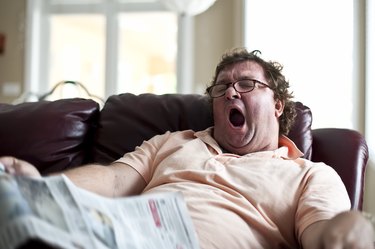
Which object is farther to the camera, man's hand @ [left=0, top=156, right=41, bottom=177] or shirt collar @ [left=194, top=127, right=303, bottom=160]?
shirt collar @ [left=194, top=127, right=303, bottom=160]

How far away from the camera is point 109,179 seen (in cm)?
118

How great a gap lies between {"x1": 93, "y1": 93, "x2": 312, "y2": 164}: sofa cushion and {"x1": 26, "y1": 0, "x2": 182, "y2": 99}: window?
2.18m

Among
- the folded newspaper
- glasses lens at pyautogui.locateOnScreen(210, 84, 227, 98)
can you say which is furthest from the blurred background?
the folded newspaper

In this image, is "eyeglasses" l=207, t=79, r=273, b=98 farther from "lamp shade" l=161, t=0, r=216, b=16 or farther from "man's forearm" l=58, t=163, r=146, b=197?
"lamp shade" l=161, t=0, r=216, b=16

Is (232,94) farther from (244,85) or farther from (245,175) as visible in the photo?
(245,175)

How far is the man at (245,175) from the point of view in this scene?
3.16 ft

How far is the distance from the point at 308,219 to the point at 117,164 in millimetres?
592

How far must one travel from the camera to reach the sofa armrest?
4.32 feet

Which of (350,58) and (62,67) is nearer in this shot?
(350,58)

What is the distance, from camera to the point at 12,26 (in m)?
3.84

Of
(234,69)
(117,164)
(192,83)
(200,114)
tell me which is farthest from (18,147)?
(192,83)

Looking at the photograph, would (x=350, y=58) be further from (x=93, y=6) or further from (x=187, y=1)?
(x=93, y=6)

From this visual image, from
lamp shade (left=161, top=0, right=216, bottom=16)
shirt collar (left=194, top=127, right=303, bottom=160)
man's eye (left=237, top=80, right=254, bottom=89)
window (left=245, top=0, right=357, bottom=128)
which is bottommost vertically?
shirt collar (left=194, top=127, right=303, bottom=160)

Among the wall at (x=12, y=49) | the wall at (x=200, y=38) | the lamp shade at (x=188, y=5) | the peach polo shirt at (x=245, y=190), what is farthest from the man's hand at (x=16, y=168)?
the wall at (x=12, y=49)
